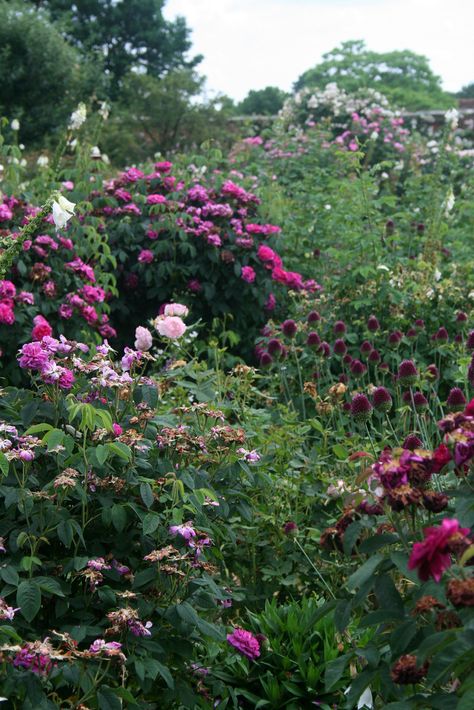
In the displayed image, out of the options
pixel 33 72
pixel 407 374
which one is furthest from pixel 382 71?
pixel 407 374

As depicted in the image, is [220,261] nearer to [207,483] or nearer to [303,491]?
[303,491]

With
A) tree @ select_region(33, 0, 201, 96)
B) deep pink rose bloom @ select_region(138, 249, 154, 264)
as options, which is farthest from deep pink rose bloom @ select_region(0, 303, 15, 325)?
tree @ select_region(33, 0, 201, 96)

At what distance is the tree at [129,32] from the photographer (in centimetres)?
3062

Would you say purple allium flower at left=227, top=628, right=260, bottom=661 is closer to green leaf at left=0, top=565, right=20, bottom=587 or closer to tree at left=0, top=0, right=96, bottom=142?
green leaf at left=0, top=565, right=20, bottom=587

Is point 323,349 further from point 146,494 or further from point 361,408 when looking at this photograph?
point 146,494

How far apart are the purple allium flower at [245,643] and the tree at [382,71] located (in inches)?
1047

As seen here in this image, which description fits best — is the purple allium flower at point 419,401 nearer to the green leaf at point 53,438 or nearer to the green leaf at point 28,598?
the green leaf at point 53,438

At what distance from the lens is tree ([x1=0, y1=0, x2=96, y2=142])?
1588 cm

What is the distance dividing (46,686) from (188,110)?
15339 millimetres

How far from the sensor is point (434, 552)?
1432 millimetres

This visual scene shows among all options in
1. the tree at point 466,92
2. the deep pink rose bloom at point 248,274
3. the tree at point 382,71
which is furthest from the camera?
the tree at point 466,92

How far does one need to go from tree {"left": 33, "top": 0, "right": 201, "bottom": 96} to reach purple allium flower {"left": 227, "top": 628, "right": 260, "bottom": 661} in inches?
1154

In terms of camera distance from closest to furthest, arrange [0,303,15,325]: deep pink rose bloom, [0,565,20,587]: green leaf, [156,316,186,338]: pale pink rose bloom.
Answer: [0,565,20,587]: green leaf, [156,316,186,338]: pale pink rose bloom, [0,303,15,325]: deep pink rose bloom

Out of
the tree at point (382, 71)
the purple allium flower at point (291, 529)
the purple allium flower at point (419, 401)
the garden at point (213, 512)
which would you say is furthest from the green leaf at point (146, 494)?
the tree at point (382, 71)
